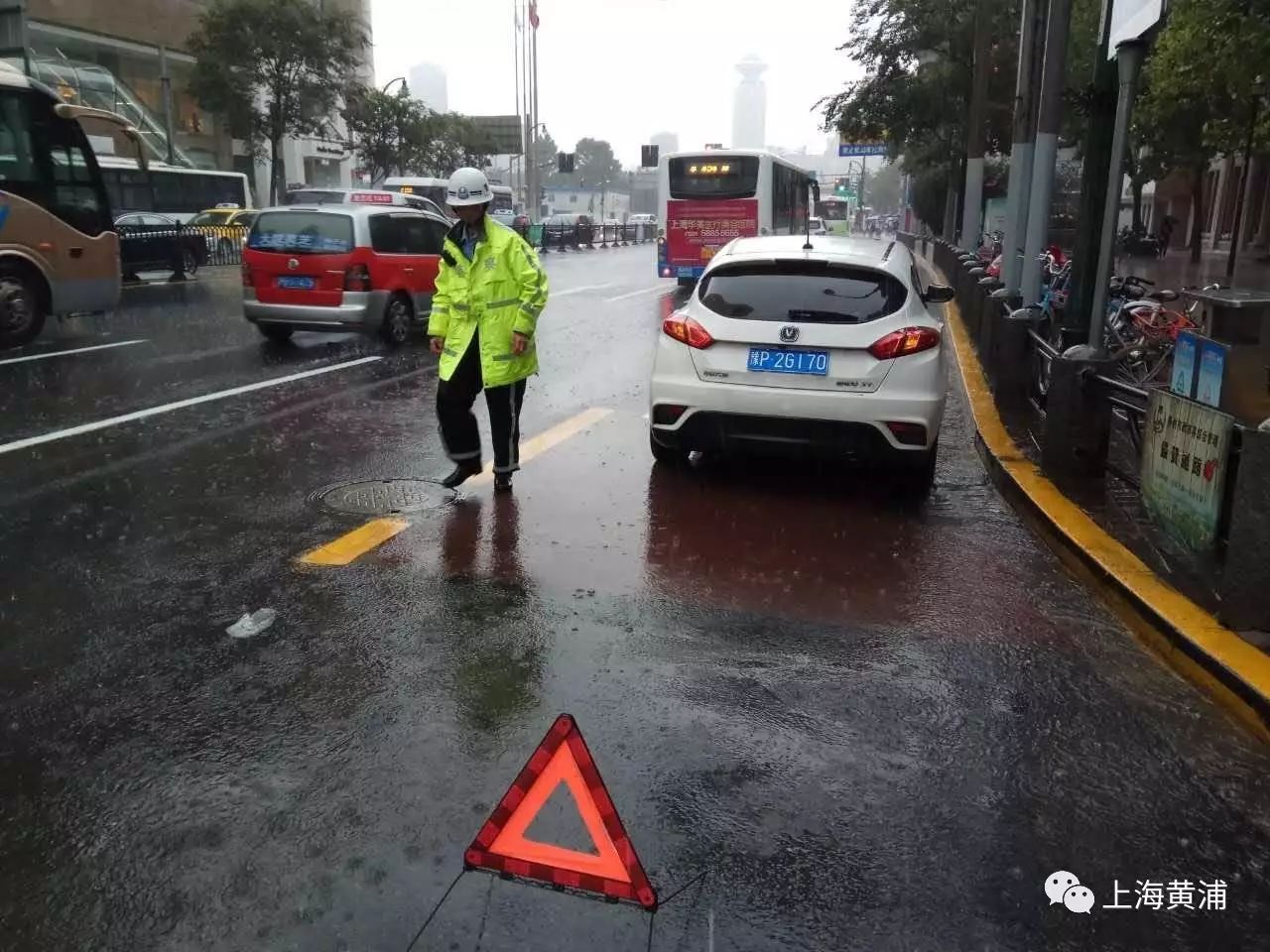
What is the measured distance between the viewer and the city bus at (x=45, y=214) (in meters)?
11.8

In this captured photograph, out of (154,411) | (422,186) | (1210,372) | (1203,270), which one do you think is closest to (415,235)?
(154,411)

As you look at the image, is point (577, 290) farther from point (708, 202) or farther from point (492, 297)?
point (492, 297)

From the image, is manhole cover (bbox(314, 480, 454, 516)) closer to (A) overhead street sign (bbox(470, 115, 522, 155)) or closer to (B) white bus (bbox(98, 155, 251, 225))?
(B) white bus (bbox(98, 155, 251, 225))

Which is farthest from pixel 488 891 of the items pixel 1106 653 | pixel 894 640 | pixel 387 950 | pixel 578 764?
pixel 1106 653

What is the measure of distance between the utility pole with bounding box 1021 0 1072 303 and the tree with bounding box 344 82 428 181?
38.5 metres

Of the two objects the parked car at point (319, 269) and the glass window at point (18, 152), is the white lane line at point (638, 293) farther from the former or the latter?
the glass window at point (18, 152)

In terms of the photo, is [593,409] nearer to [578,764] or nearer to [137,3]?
[578,764]

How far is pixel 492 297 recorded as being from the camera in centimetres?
602

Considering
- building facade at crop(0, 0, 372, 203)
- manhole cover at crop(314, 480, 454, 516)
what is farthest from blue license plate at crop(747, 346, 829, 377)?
building facade at crop(0, 0, 372, 203)

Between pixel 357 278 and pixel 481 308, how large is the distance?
662cm

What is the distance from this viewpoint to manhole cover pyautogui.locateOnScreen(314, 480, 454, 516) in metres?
6.12

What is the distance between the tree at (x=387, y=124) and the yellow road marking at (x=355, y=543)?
141 ft

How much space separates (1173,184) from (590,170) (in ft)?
326

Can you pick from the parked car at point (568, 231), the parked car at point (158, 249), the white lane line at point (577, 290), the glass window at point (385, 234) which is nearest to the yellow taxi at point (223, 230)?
the parked car at point (158, 249)
